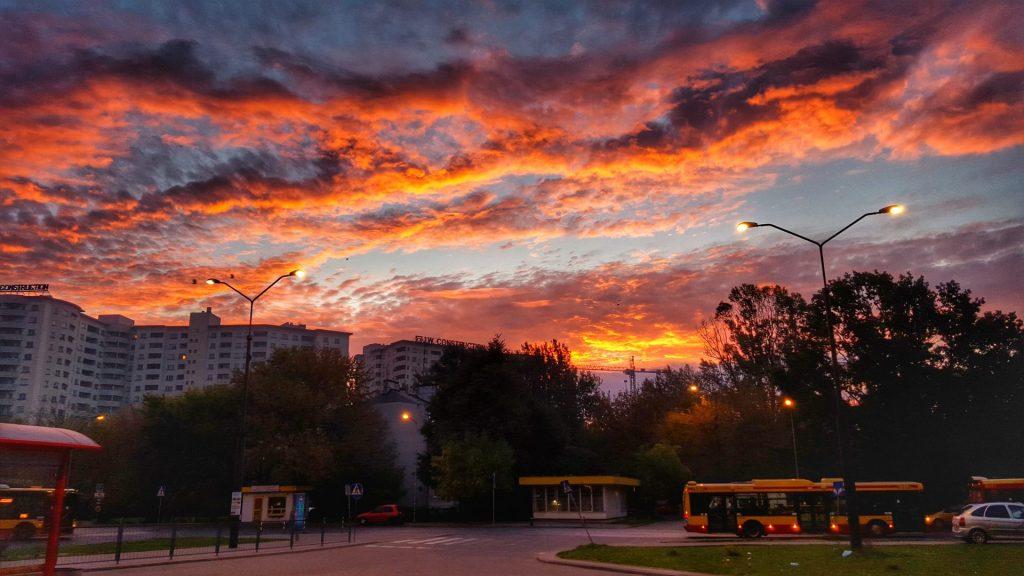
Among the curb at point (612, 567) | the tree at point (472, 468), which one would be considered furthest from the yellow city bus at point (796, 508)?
the tree at point (472, 468)

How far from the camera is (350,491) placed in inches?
1442

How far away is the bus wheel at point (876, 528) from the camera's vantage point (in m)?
32.0

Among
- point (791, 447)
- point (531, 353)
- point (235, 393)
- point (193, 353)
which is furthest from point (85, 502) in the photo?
point (193, 353)

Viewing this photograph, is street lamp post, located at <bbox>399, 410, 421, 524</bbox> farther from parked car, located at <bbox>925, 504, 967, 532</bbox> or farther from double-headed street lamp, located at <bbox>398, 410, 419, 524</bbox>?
parked car, located at <bbox>925, 504, 967, 532</bbox>

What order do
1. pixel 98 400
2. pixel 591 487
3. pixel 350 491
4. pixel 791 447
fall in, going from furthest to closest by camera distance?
pixel 98 400
pixel 791 447
pixel 591 487
pixel 350 491

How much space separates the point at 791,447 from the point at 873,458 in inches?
392

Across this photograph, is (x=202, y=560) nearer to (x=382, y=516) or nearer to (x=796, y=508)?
(x=796, y=508)

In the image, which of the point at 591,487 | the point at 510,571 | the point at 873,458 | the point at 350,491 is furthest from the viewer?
the point at 591,487

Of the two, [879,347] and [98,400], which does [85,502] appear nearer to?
[879,347]

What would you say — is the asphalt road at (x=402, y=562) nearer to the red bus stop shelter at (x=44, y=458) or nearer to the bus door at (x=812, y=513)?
the bus door at (x=812, y=513)

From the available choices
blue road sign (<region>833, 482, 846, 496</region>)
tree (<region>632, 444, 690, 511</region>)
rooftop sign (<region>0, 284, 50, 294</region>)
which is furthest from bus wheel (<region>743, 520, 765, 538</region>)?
rooftop sign (<region>0, 284, 50, 294</region>)

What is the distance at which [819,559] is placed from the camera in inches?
751

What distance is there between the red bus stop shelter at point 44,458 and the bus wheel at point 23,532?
0.39 metres

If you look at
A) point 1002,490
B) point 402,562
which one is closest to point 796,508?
point 1002,490
